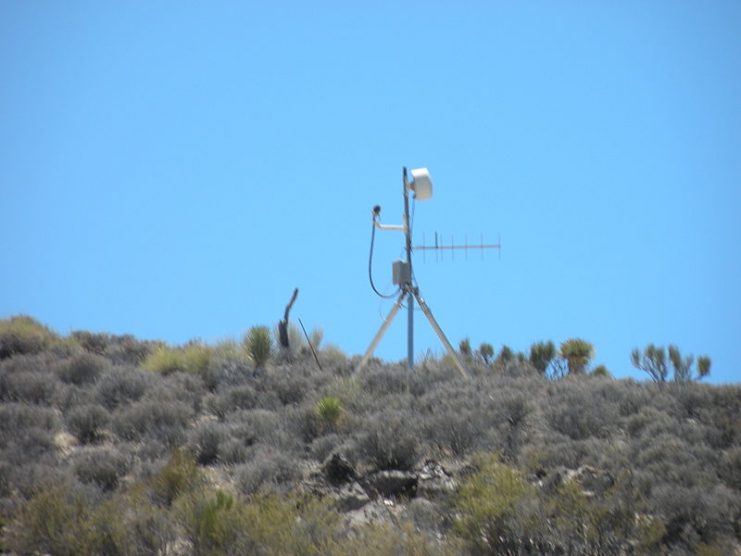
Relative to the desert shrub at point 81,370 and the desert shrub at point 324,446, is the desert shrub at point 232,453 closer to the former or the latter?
the desert shrub at point 324,446

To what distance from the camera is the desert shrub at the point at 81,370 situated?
17.5 metres

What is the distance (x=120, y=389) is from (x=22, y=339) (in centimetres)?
462

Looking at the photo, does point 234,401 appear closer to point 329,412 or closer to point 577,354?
point 329,412

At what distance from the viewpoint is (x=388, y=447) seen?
1275 centimetres

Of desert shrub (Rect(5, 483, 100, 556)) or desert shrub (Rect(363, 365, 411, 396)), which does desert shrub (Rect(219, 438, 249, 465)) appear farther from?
desert shrub (Rect(363, 365, 411, 396))

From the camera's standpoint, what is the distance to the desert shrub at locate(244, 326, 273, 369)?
63.2 ft

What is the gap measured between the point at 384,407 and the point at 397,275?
8.02ft

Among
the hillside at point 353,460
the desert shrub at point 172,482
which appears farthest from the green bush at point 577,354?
the desert shrub at point 172,482

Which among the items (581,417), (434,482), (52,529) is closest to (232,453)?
(434,482)

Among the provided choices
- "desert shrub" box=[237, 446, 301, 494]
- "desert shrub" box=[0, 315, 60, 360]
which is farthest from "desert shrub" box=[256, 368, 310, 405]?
"desert shrub" box=[0, 315, 60, 360]

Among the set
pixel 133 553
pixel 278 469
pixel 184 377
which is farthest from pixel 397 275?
pixel 133 553

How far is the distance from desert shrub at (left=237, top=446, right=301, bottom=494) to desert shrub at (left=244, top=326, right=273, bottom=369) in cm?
645

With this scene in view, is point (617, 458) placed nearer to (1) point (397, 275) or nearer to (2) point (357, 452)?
(2) point (357, 452)

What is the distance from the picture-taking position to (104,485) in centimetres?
1198
